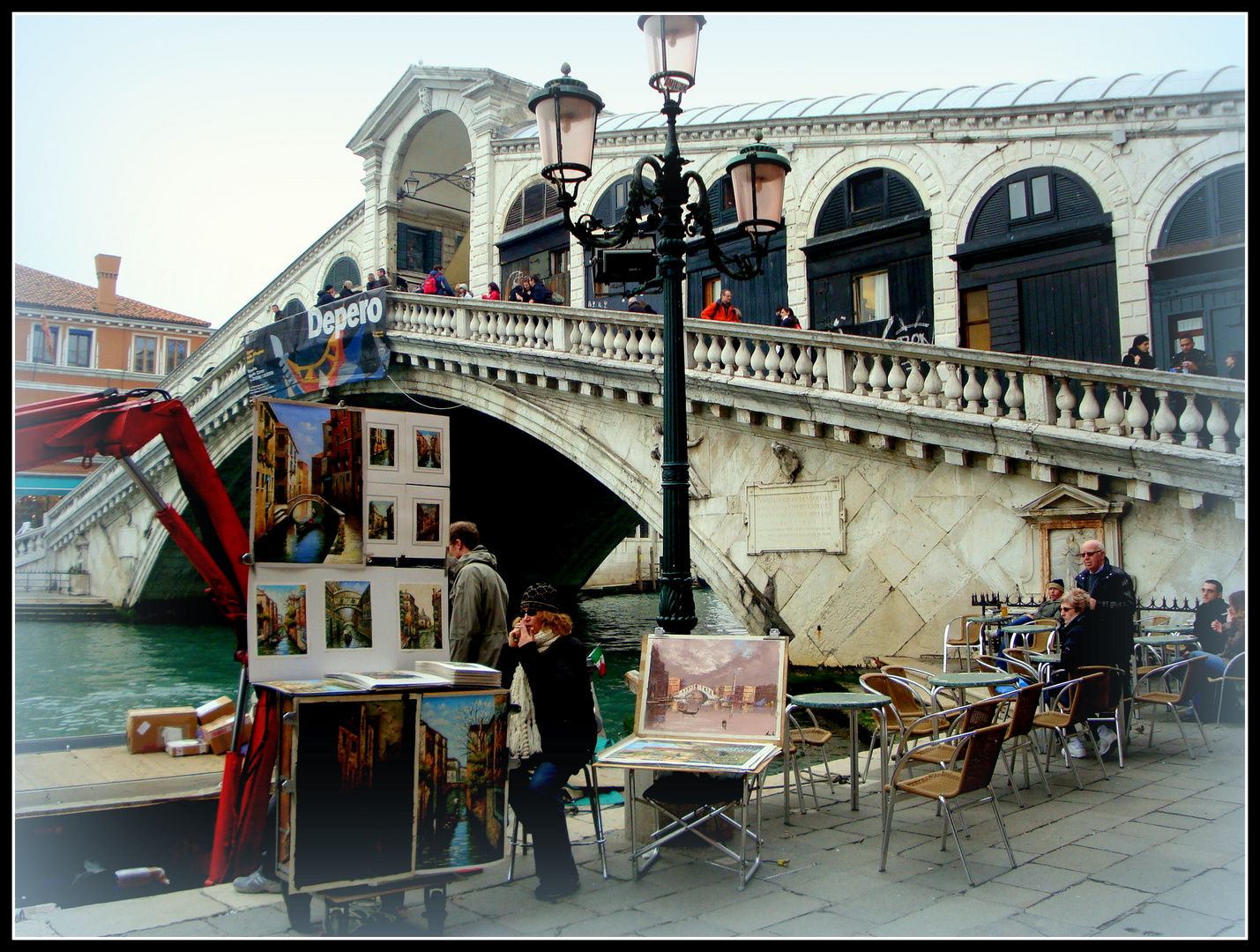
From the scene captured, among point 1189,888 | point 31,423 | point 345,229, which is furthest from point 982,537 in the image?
point 345,229

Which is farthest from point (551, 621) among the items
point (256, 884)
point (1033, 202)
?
point (1033, 202)

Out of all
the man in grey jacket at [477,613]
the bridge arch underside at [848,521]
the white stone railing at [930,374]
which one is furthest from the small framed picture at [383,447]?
the bridge arch underside at [848,521]

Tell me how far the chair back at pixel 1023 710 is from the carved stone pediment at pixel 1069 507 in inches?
186

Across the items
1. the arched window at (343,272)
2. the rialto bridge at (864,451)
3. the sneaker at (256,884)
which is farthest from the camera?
the arched window at (343,272)

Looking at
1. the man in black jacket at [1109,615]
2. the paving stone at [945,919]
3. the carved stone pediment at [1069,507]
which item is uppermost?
the carved stone pediment at [1069,507]

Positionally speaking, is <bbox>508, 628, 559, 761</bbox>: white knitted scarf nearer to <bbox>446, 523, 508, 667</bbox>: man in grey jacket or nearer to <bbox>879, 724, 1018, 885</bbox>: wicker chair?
<bbox>446, 523, 508, 667</bbox>: man in grey jacket

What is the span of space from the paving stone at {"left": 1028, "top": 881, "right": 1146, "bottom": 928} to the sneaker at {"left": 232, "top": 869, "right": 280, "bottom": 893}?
2.69m

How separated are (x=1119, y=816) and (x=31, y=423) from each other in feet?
17.0

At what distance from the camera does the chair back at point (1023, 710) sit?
443 cm

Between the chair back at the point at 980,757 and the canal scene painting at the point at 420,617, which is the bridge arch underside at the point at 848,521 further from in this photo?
the canal scene painting at the point at 420,617

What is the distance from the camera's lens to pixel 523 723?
12.8ft

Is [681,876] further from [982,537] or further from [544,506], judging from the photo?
[544,506]

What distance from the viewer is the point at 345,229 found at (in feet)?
81.9

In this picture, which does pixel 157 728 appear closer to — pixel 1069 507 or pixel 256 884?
pixel 256 884
